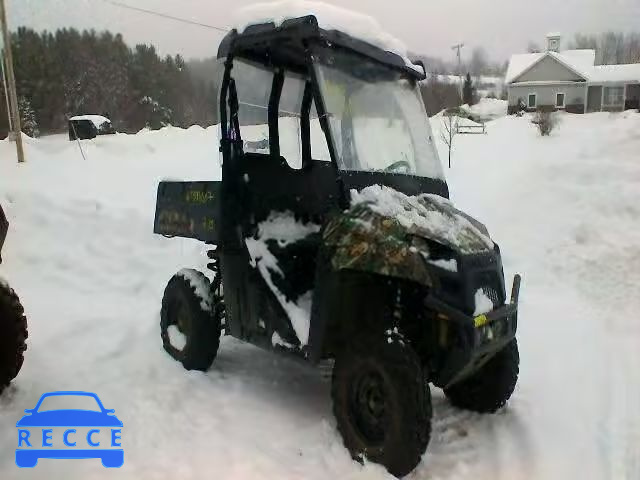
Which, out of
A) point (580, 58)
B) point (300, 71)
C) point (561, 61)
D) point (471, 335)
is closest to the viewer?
point (471, 335)

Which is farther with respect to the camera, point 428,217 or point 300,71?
point 300,71

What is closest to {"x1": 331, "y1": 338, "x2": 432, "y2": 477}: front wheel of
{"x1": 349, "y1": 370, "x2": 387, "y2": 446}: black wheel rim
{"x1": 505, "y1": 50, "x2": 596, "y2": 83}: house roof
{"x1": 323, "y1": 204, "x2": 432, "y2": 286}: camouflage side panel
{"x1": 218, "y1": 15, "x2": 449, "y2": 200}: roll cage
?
{"x1": 349, "y1": 370, "x2": 387, "y2": 446}: black wheel rim

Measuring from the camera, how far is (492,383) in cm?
424

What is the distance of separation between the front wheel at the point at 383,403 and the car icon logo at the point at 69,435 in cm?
131

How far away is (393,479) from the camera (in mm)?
3352

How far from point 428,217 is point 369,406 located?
3.89 feet

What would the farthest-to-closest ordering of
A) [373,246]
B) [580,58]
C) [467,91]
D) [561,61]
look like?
[467,91] → [580,58] → [561,61] → [373,246]

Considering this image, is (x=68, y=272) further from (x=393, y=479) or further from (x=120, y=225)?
(x=393, y=479)

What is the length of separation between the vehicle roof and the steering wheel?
68 centimetres

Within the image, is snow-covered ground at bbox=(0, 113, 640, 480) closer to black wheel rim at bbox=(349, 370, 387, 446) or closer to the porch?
black wheel rim at bbox=(349, 370, 387, 446)

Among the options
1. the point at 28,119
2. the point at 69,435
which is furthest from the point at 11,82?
the point at 69,435

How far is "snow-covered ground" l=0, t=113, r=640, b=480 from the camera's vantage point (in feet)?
11.8

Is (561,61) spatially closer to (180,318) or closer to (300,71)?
(300,71)

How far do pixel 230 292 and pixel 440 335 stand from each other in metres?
1.77
